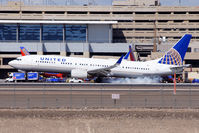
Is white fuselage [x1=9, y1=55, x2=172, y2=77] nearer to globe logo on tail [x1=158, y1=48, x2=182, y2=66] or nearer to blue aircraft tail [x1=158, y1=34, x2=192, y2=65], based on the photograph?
globe logo on tail [x1=158, y1=48, x2=182, y2=66]

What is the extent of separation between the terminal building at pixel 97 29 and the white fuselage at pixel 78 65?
80.9 ft

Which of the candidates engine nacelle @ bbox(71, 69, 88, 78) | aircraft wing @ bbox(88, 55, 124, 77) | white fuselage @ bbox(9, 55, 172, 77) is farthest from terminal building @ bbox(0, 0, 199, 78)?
engine nacelle @ bbox(71, 69, 88, 78)

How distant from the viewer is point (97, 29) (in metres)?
107

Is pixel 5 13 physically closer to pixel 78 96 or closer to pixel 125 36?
pixel 125 36

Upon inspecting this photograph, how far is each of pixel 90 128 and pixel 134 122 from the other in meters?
3.40

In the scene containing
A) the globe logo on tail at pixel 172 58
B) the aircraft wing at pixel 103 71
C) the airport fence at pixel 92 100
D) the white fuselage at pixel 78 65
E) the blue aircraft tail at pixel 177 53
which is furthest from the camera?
the blue aircraft tail at pixel 177 53

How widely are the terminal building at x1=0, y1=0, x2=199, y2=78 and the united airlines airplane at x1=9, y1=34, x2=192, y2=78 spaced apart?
78.0 ft

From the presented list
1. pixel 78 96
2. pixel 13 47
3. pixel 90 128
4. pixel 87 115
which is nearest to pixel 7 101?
pixel 78 96

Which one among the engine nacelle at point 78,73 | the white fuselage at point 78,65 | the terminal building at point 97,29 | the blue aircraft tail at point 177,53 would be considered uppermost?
the terminal building at point 97,29

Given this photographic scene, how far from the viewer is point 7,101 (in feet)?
125

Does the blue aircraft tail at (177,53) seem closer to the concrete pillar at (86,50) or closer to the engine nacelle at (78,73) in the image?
the engine nacelle at (78,73)

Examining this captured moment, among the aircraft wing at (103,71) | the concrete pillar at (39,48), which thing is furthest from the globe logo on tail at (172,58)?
the concrete pillar at (39,48)

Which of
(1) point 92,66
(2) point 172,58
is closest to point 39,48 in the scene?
(1) point 92,66

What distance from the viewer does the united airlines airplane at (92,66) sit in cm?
6391
